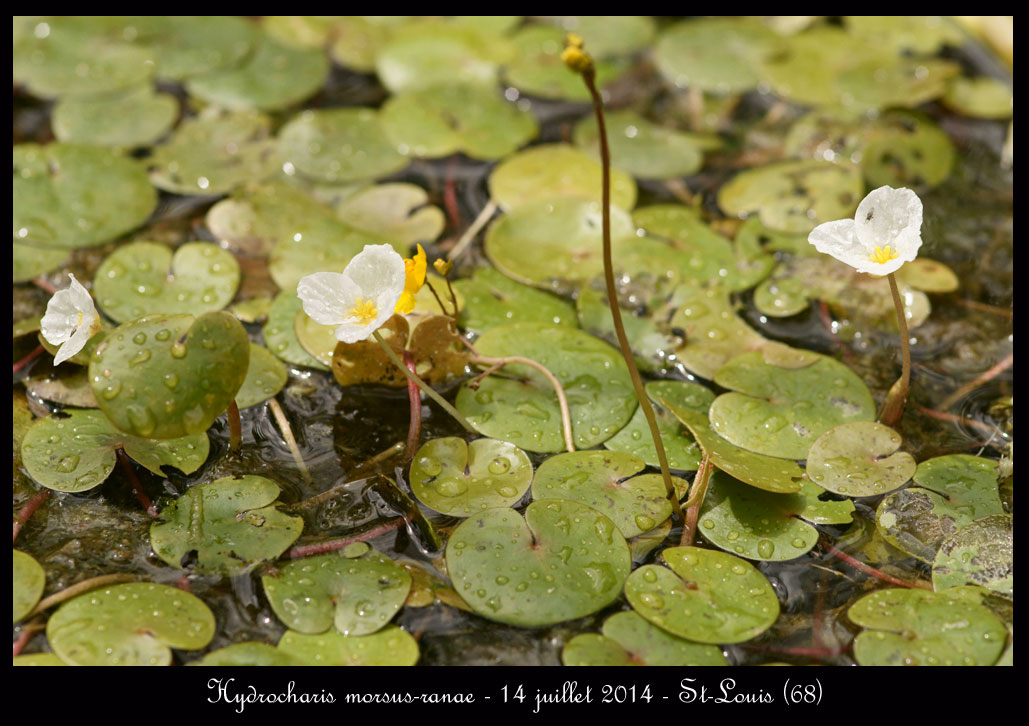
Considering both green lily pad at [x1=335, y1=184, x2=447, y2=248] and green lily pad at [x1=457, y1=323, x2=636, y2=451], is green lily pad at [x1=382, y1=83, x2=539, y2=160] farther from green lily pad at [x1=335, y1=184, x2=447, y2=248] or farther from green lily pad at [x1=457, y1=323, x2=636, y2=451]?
green lily pad at [x1=457, y1=323, x2=636, y2=451]

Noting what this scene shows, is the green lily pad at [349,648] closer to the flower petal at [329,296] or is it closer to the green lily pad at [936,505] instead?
the flower petal at [329,296]

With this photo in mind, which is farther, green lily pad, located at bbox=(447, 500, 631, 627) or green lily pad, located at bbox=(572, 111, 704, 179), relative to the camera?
green lily pad, located at bbox=(572, 111, 704, 179)

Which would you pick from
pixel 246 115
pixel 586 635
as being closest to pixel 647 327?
pixel 586 635

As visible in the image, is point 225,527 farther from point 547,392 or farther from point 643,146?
point 643,146

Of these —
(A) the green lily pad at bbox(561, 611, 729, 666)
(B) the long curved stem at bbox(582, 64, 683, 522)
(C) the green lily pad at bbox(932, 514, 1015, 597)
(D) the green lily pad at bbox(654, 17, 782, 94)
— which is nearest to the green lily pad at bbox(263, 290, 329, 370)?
(B) the long curved stem at bbox(582, 64, 683, 522)

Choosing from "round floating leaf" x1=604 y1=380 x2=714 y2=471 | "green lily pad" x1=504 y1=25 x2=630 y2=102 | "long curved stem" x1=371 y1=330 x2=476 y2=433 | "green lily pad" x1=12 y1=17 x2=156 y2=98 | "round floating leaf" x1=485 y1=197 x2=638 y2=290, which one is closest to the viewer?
"long curved stem" x1=371 y1=330 x2=476 y2=433

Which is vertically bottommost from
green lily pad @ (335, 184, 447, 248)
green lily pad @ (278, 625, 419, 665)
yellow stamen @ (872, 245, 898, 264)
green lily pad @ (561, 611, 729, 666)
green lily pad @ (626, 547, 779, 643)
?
green lily pad @ (278, 625, 419, 665)

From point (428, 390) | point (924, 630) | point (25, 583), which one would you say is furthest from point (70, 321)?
point (924, 630)
